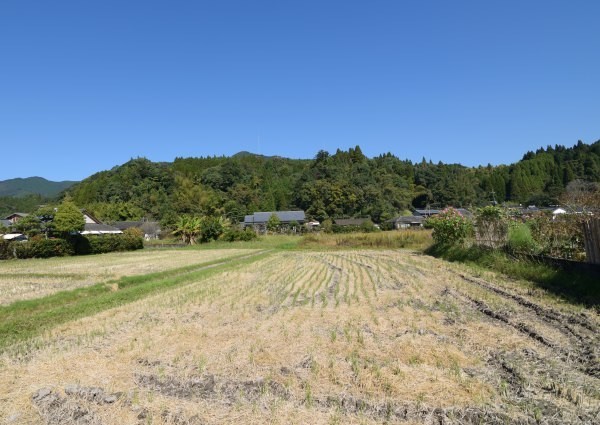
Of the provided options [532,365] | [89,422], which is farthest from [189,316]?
[532,365]

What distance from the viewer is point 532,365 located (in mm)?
4609

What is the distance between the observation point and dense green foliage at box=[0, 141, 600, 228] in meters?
81.6

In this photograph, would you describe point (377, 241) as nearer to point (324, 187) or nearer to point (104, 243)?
point (104, 243)

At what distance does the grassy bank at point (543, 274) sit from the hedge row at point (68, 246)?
29.2 metres

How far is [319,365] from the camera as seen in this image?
4.83m

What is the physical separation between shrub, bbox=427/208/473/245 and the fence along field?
11547 millimetres

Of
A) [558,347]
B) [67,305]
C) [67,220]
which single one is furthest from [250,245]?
[558,347]

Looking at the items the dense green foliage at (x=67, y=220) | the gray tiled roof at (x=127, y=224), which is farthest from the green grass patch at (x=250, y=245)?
the gray tiled roof at (x=127, y=224)

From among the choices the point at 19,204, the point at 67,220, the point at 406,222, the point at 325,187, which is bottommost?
the point at 406,222

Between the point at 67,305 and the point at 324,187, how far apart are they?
2878 inches

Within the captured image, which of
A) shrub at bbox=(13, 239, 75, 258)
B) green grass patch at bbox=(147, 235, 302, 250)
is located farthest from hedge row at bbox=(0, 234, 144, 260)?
green grass patch at bbox=(147, 235, 302, 250)

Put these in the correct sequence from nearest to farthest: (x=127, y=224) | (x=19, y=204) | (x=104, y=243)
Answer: (x=104, y=243), (x=127, y=224), (x=19, y=204)

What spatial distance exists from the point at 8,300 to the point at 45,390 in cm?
849

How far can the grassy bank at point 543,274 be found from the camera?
845 cm
